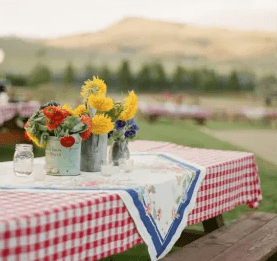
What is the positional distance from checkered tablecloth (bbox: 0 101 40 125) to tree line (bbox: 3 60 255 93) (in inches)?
392

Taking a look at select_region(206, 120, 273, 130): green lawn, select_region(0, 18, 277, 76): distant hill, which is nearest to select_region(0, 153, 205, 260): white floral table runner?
select_region(206, 120, 273, 130): green lawn

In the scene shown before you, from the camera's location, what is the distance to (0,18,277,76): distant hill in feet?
59.1

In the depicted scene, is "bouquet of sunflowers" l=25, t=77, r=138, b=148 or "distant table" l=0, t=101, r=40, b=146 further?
"distant table" l=0, t=101, r=40, b=146

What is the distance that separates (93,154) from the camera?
278 centimetres

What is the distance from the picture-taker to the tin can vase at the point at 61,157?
262cm

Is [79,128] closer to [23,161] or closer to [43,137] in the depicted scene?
[43,137]

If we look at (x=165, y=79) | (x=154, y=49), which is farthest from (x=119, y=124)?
(x=154, y=49)

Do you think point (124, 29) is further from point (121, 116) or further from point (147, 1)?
point (121, 116)

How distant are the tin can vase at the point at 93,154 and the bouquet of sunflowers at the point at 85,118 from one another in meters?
0.06

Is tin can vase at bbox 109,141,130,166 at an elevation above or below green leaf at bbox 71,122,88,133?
below

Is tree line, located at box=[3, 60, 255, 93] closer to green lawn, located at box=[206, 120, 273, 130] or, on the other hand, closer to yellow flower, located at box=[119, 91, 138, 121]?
green lawn, located at box=[206, 120, 273, 130]

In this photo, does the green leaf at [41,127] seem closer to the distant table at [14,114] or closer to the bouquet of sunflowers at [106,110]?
the bouquet of sunflowers at [106,110]

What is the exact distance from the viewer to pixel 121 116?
2877mm

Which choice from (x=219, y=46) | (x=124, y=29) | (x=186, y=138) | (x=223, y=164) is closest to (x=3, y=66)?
(x=124, y=29)
